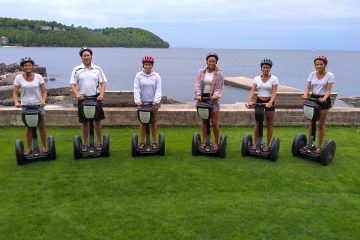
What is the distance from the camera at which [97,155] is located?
6742 mm

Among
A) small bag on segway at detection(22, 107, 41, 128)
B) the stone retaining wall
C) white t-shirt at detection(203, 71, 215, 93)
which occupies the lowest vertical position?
the stone retaining wall

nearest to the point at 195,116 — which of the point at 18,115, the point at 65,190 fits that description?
the point at 18,115

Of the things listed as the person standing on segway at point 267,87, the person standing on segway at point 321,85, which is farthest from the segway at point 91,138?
the person standing on segway at point 321,85

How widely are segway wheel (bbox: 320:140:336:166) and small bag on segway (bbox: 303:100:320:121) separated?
1.50ft

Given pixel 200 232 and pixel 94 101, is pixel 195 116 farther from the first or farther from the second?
pixel 200 232

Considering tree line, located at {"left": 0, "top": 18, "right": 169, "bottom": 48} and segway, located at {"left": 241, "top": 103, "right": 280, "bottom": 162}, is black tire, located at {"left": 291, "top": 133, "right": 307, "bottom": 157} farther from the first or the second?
tree line, located at {"left": 0, "top": 18, "right": 169, "bottom": 48}

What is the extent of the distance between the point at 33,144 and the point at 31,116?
0.59 metres

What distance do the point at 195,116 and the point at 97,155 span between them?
3.02 meters

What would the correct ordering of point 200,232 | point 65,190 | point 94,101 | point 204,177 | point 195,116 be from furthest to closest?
1. point 195,116
2. point 94,101
3. point 204,177
4. point 65,190
5. point 200,232

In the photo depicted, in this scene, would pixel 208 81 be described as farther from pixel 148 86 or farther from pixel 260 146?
pixel 260 146

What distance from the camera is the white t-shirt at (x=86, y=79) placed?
643cm

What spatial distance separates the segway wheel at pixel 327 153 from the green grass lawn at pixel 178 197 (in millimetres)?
128

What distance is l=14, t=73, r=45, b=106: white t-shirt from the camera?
20.3 feet

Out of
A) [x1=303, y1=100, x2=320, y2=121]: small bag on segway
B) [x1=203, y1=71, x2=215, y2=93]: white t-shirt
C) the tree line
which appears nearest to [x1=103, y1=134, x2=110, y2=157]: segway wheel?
[x1=203, y1=71, x2=215, y2=93]: white t-shirt
